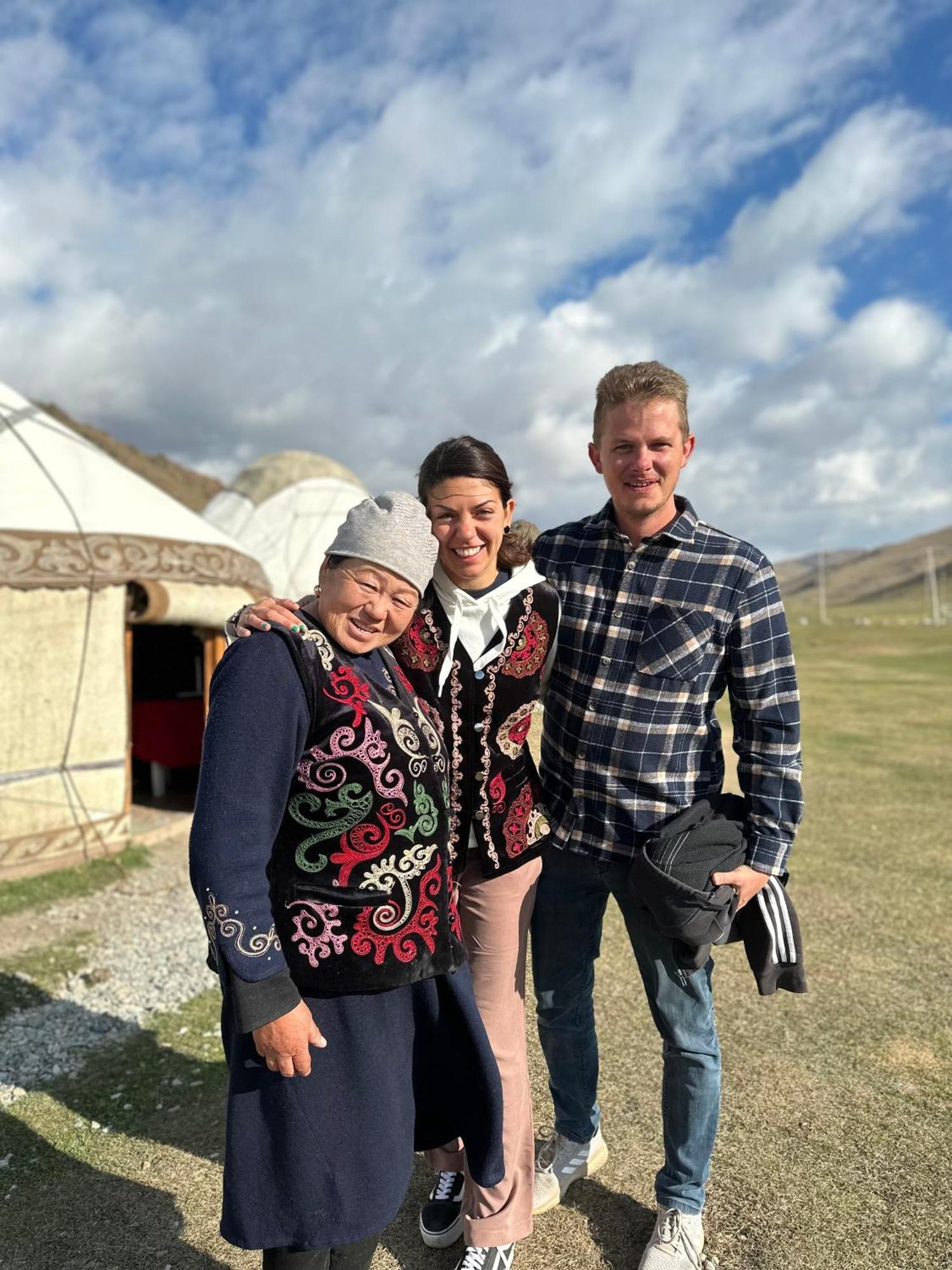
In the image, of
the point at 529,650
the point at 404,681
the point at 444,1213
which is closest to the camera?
the point at 404,681

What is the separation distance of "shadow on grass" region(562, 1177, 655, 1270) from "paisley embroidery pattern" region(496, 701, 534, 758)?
1309 mm

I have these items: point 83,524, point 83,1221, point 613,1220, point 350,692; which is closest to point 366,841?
point 350,692

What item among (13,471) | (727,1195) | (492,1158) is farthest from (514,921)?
(13,471)

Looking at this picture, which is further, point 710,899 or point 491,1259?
point 491,1259

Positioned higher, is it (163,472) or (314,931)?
(163,472)

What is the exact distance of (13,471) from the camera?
216 inches

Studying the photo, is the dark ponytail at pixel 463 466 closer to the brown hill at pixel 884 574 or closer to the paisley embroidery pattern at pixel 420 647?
the paisley embroidery pattern at pixel 420 647

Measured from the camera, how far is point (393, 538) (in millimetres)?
1477

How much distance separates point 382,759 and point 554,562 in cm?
86

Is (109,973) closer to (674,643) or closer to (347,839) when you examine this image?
(347,839)

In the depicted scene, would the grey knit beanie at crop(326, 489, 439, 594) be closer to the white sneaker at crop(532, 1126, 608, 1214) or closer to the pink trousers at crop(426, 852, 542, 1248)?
the pink trousers at crop(426, 852, 542, 1248)

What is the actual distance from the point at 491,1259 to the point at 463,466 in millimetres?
1734

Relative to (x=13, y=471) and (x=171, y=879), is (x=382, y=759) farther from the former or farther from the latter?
(x=13, y=471)

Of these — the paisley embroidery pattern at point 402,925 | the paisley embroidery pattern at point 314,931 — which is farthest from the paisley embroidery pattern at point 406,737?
the paisley embroidery pattern at point 314,931
